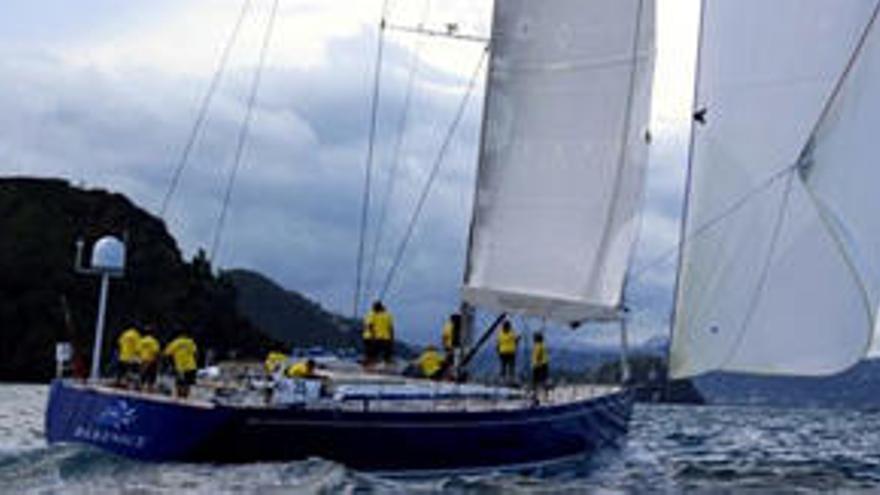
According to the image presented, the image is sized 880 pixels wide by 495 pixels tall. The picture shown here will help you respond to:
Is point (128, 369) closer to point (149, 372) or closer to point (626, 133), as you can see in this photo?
point (149, 372)

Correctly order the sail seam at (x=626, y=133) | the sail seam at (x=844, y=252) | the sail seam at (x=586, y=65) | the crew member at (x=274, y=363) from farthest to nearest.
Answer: the sail seam at (x=586, y=65)
the sail seam at (x=626, y=133)
the crew member at (x=274, y=363)
the sail seam at (x=844, y=252)

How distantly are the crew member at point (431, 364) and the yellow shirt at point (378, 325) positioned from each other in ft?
2.98

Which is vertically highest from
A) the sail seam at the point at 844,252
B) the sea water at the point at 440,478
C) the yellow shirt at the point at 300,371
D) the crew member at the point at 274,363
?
the sail seam at the point at 844,252

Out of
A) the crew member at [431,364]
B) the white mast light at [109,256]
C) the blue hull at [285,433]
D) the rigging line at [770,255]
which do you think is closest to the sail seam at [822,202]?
the rigging line at [770,255]

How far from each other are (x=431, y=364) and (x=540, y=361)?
2989mm

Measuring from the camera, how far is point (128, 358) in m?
25.4

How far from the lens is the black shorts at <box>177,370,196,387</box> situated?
2395 cm

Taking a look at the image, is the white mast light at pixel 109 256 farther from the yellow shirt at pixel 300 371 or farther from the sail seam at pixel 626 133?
the sail seam at pixel 626 133

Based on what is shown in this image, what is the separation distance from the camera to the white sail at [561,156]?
28266mm

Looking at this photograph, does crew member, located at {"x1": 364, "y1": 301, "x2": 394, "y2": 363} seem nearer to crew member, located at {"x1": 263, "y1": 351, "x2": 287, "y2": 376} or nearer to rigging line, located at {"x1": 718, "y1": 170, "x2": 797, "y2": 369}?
crew member, located at {"x1": 263, "y1": 351, "x2": 287, "y2": 376}

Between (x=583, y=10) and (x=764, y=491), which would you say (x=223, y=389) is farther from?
(x=583, y=10)

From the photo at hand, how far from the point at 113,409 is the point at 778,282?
10.3 meters

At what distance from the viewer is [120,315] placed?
10250 cm

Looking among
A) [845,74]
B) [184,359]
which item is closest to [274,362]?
[184,359]
